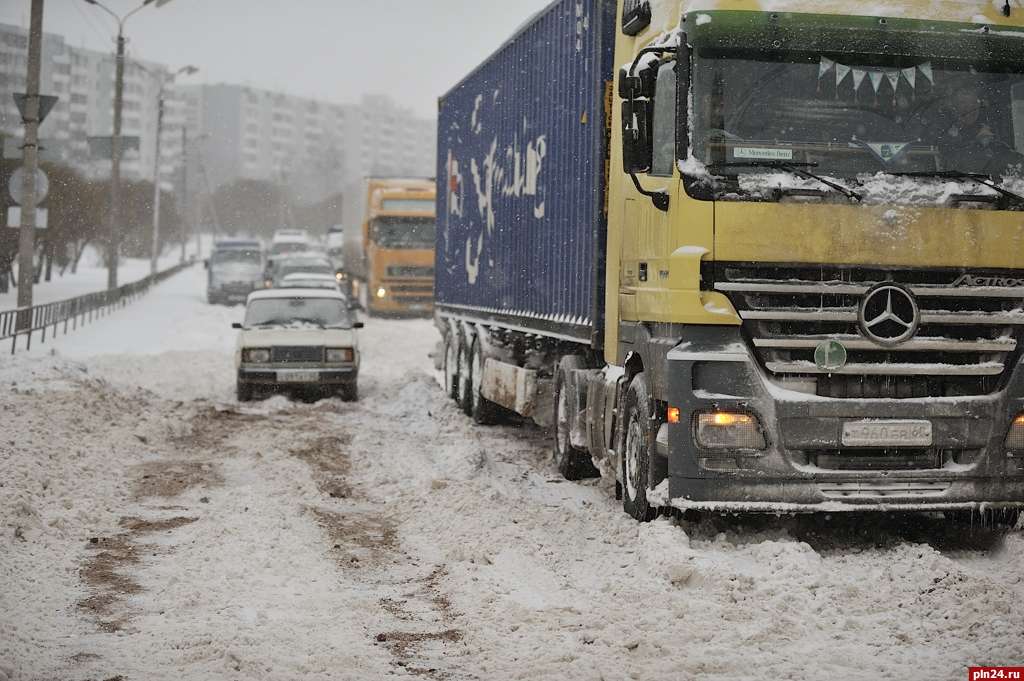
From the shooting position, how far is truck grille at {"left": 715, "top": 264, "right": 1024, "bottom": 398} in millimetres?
8172

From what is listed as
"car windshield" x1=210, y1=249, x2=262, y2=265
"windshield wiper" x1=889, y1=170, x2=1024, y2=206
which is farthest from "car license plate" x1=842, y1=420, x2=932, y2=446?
"car windshield" x1=210, y1=249, x2=262, y2=265

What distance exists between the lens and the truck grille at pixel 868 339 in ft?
26.8

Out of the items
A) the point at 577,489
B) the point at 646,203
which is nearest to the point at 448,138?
the point at 577,489

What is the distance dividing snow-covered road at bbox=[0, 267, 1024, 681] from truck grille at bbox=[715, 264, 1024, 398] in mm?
992

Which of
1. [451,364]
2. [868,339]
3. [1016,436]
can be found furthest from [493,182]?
[1016,436]

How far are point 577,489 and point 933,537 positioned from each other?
3.20 meters

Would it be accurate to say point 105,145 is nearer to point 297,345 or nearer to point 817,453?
point 297,345

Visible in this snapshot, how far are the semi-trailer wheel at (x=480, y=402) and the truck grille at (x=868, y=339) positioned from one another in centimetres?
812

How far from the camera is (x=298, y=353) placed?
60.5ft

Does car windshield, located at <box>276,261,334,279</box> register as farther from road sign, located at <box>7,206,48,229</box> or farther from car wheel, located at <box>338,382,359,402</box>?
car wheel, located at <box>338,382,359,402</box>

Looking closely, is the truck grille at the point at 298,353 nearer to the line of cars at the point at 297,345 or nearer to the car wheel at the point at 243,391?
the line of cars at the point at 297,345

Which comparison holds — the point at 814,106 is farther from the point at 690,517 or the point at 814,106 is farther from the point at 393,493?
the point at 393,493

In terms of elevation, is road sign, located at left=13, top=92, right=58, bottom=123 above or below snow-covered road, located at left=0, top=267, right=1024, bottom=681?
above

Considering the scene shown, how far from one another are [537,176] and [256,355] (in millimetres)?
6665
